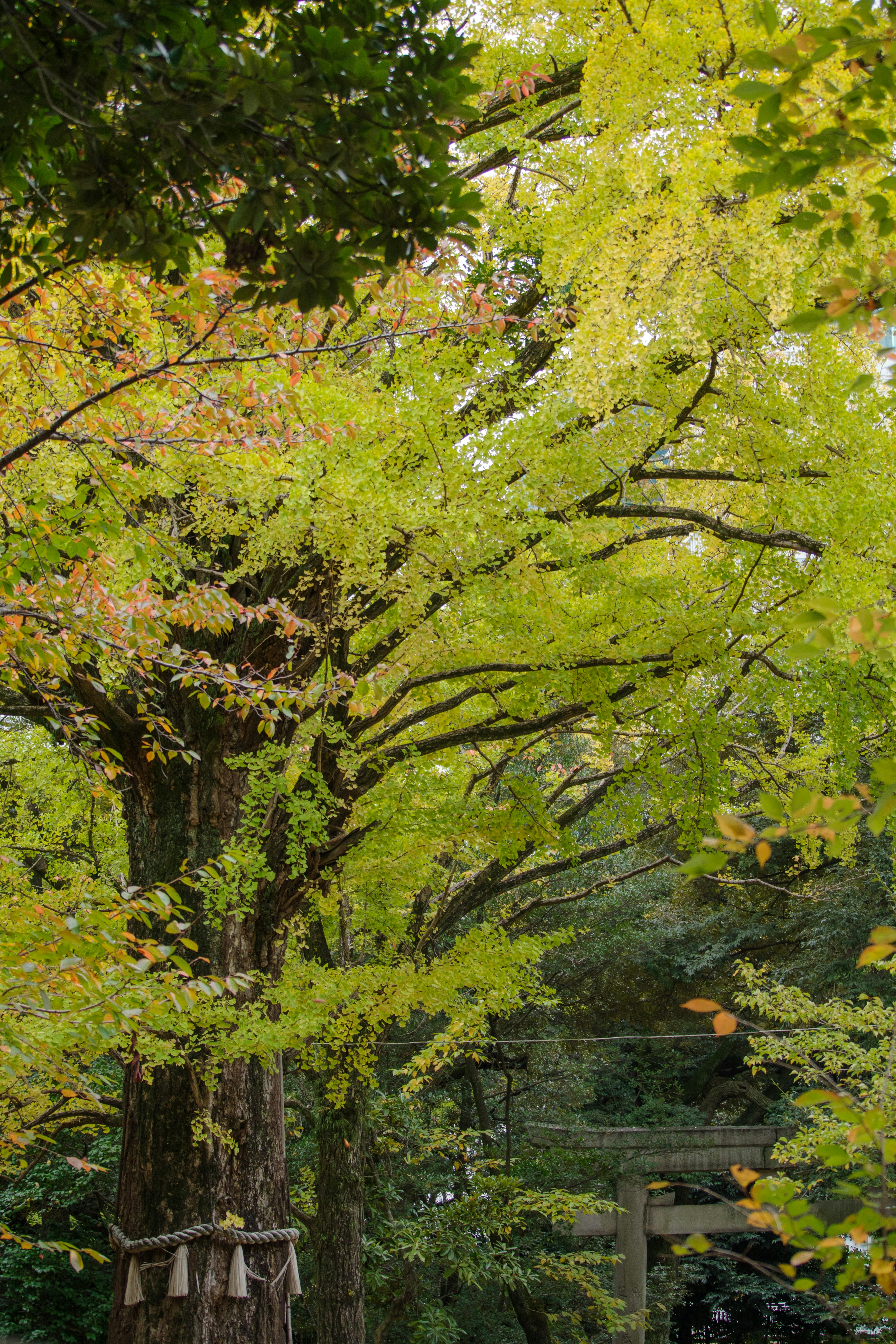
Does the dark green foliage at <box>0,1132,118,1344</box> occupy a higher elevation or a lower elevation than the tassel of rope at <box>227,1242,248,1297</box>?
lower

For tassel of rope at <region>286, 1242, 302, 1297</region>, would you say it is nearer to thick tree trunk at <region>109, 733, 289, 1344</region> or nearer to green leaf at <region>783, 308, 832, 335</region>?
thick tree trunk at <region>109, 733, 289, 1344</region>

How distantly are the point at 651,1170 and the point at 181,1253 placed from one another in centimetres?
672

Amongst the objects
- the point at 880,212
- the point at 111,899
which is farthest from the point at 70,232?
the point at 111,899

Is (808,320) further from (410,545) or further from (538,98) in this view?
(538,98)

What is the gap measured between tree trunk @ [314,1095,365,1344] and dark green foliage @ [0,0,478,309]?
668cm

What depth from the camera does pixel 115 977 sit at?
2.46 metres

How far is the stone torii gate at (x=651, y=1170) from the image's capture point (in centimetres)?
953

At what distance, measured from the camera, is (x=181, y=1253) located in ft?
14.7

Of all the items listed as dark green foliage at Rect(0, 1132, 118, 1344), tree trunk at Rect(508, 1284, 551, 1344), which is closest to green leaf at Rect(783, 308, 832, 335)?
dark green foliage at Rect(0, 1132, 118, 1344)

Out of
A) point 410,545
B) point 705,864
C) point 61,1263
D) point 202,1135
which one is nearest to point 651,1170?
point 61,1263

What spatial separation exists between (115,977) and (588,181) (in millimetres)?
3453

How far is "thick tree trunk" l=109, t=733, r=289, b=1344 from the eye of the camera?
4.56 meters

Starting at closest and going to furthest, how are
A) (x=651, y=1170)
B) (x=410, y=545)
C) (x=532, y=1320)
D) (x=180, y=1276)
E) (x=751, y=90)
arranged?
(x=751, y=90) < (x=410, y=545) < (x=180, y=1276) < (x=532, y=1320) < (x=651, y=1170)

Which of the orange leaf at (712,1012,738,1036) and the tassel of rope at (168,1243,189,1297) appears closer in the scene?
the orange leaf at (712,1012,738,1036)
